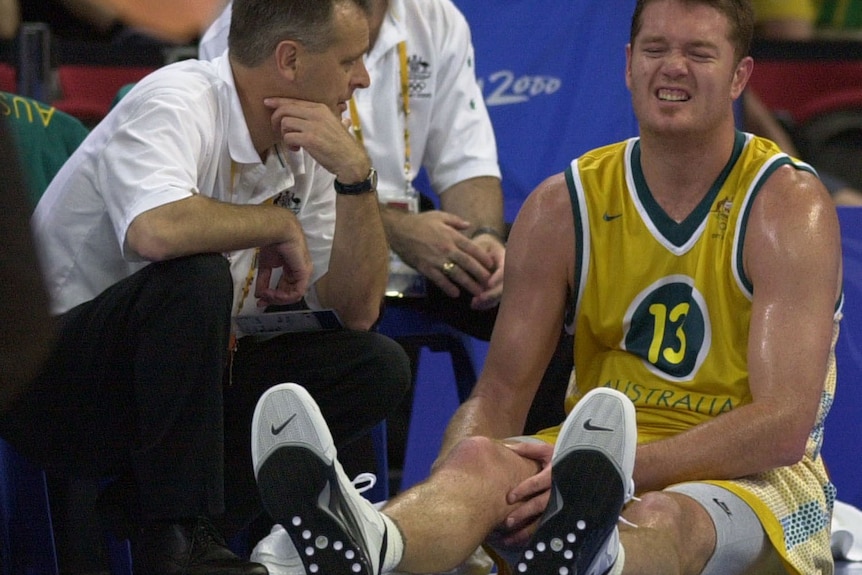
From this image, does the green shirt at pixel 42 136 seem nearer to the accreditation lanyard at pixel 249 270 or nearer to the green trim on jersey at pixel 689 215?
the accreditation lanyard at pixel 249 270

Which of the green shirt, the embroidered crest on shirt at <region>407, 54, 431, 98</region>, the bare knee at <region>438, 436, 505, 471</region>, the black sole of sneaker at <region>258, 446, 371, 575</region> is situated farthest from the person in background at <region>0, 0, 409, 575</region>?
the embroidered crest on shirt at <region>407, 54, 431, 98</region>

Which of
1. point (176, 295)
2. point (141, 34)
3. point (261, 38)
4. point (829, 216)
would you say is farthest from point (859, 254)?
point (141, 34)

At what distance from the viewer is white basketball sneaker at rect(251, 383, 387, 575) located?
2.29 metres

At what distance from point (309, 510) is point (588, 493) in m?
0.45

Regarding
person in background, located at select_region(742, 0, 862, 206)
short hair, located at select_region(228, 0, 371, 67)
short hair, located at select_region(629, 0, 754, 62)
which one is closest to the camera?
short hair, located at select_region(629, 0, 754, 62)

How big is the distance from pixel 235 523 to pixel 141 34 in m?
2.83

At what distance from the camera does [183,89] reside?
9.89ft

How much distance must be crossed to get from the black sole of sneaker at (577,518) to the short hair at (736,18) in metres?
1.06

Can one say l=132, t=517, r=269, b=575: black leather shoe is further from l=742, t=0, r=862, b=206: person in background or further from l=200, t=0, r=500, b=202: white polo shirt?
l=742, t=0, r=862, b=206: person in background

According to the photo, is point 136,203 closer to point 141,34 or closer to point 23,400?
point 23,400

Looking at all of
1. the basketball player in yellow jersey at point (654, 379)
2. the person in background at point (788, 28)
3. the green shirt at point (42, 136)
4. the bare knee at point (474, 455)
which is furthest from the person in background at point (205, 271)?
the person in background at point (788, 28)

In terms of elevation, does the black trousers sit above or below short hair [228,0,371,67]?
below

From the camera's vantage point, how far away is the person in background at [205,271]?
2633mm

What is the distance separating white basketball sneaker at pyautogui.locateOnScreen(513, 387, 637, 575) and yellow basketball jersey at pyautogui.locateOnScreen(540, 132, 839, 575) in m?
0.47
